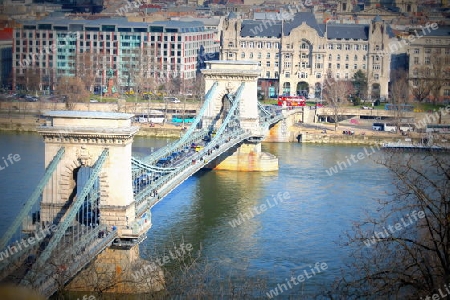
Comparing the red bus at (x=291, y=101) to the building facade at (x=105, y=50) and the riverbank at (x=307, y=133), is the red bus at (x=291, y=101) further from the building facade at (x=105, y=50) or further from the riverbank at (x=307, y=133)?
the building facade at (x=105, y=50)

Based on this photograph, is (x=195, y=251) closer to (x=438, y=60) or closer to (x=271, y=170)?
(x=271, y=170)

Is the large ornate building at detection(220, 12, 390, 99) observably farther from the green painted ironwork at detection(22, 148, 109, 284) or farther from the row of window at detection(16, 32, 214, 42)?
the green painted ironwork at detection(22, 148, 109, 284)

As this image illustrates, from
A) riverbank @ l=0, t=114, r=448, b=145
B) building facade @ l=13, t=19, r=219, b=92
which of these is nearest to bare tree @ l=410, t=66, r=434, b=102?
riverbank @ l=0, t=114, r=448, b=145

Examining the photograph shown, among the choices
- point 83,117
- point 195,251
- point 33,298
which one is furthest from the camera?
point 195,251

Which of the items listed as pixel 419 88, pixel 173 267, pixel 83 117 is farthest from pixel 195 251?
pixel 419 88

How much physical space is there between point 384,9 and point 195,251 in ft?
131

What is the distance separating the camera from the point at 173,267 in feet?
53.9

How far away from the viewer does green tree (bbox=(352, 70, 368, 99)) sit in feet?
131

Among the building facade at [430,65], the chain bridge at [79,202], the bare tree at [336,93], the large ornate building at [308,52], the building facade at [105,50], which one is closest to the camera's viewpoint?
the chain bridge at [79,202]

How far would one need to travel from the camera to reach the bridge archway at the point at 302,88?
135ft

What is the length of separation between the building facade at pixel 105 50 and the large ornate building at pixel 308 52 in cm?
188

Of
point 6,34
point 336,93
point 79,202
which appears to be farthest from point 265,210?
point 6,34

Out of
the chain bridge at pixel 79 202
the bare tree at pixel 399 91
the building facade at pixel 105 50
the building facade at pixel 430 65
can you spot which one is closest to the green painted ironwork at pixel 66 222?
the chain bridge at pixel 79 202

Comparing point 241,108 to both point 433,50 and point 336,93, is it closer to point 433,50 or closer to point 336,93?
point 336,93
